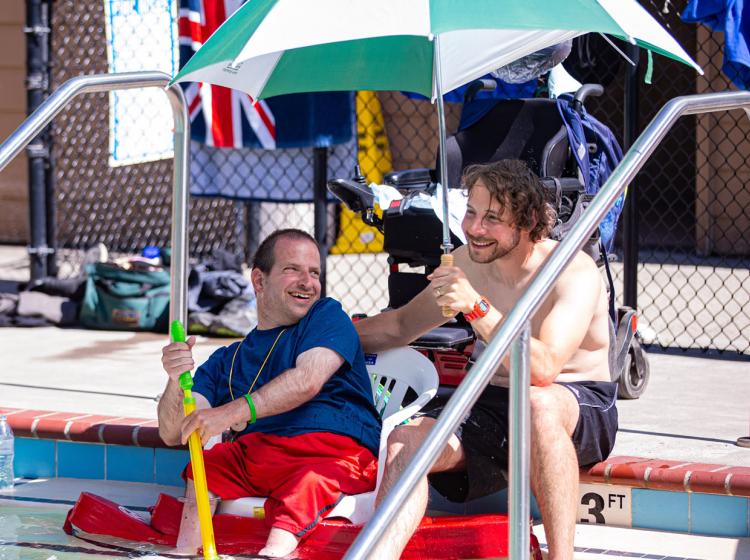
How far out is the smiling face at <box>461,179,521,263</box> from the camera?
373cm

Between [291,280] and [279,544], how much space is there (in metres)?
0.81

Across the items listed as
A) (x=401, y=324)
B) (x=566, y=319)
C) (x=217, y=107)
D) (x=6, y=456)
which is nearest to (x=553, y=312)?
(x=566, y=319)

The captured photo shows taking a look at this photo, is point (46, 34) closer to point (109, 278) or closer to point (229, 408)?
point (109, 278)

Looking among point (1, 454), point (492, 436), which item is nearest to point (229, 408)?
point (492, 436)

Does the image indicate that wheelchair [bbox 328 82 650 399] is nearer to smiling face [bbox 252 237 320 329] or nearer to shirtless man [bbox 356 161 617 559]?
shirtless man [bbox 356 161 617 559]

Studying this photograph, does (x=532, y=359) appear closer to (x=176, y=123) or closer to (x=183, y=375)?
(x=183, y=375)

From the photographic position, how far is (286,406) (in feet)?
12.2

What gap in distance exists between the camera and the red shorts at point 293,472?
3596 mm

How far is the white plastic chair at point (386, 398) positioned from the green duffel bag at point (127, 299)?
3050 millimetres

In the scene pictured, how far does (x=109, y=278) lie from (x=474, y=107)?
2786 millimetres

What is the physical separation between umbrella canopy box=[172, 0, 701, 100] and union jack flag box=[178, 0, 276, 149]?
2830 millimetres

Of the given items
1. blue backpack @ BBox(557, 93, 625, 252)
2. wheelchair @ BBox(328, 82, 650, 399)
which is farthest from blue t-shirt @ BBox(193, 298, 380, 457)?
blue backpack @ BBox(557, 93, 625, 252)

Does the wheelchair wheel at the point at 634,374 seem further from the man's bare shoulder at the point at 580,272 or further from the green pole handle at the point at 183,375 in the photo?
the green pole handle at the point at 183,375

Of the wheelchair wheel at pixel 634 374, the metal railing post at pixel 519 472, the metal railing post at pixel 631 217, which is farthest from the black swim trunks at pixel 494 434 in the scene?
the metal railing post at pixel 631 217
